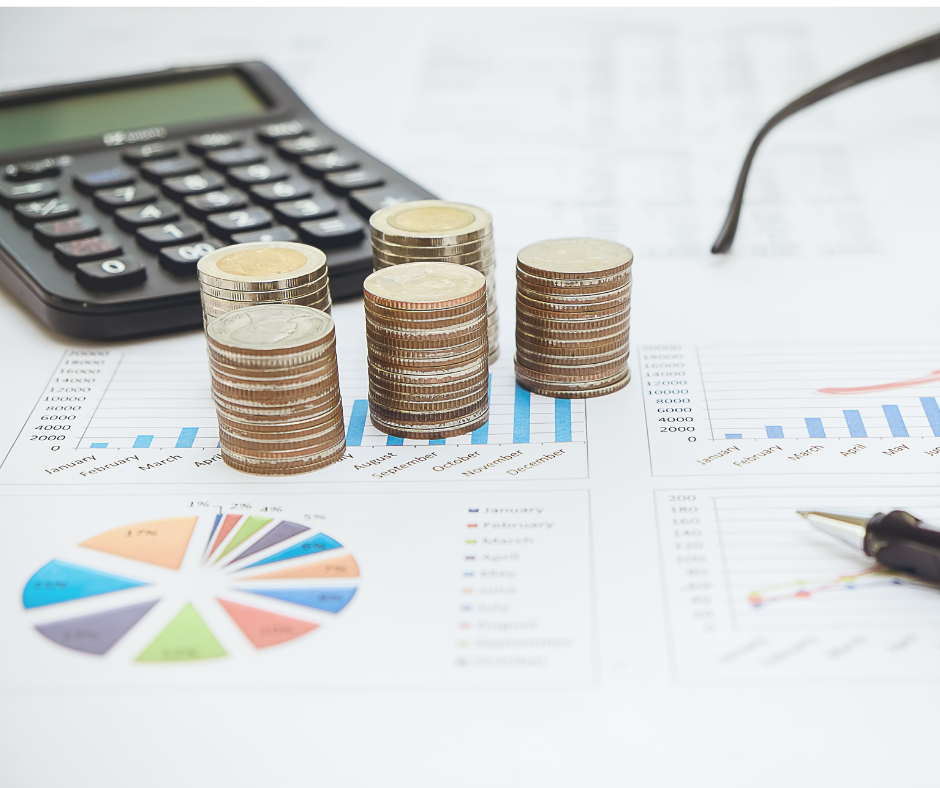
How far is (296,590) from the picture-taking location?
0.51m

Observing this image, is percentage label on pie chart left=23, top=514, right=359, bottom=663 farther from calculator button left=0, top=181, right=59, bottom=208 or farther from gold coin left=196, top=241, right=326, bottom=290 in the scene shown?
calculator button left=0, top=181, right=59, bottom=208

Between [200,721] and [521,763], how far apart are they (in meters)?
0.13

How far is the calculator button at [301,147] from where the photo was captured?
940mm

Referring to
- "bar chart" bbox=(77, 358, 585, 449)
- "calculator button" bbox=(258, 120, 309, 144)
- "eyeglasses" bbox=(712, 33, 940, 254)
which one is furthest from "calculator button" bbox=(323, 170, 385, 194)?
"eyeglasses" bbox=(712, 33, 940, 254)

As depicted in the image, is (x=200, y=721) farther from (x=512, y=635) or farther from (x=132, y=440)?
(x=132, y=440)

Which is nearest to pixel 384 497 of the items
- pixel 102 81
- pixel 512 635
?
pixel 512 635

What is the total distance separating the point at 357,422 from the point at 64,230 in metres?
0.30

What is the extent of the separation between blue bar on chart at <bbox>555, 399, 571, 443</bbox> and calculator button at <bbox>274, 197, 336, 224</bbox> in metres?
0.26

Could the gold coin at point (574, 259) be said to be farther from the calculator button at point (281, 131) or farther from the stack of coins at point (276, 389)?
the calculator button at point (281, 131)

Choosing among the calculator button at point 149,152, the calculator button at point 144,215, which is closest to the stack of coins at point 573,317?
the calculator button at point 144,215

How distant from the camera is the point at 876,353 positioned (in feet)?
2.35

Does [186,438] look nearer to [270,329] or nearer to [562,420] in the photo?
[270,329]

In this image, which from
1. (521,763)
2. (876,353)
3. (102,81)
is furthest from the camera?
(102,81)

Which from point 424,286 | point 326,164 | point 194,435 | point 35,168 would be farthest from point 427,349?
point 35,168
